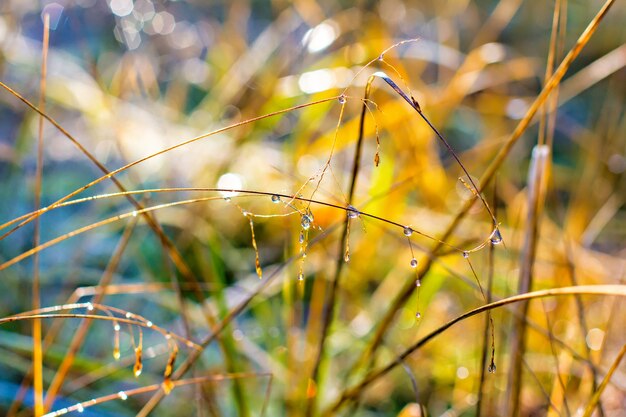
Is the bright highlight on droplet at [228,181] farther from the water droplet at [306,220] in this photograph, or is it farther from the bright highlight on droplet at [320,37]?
the water droplet at [306,220]

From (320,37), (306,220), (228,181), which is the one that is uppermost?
(320,37)

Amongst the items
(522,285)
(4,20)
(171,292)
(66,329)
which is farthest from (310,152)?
(4,20)

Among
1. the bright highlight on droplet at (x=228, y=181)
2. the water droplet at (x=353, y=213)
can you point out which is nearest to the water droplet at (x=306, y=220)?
the water droplet at (x=353, y=213)

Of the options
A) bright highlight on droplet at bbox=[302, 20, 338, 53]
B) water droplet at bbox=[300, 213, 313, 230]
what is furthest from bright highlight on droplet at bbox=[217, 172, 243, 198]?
water droplet at bbox=[300, 213, 313, 230]

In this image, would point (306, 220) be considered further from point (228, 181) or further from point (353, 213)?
point (228, 181)

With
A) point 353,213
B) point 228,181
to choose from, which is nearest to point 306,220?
point 353,213

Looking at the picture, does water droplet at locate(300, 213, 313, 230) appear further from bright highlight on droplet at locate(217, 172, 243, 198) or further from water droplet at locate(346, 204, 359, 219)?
bright highlight on droplet at locate(217, 172, 243, 198)

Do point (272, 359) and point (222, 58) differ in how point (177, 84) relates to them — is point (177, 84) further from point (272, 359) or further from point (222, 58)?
point (272, 359)

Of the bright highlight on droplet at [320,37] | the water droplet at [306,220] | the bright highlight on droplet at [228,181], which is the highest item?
the bright highlight on droplet at [320,37]
